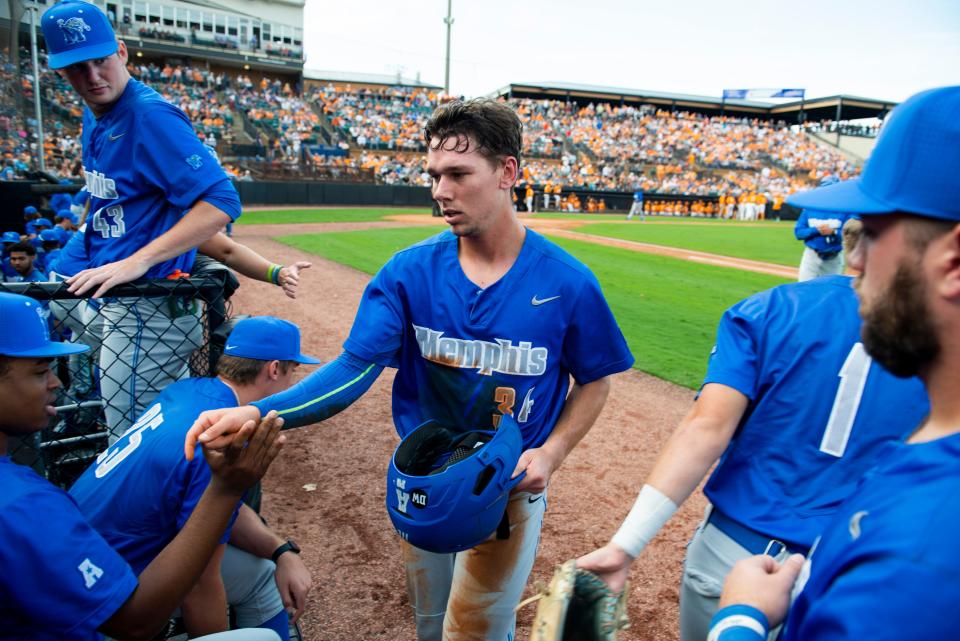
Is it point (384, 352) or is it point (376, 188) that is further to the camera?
point (376, 188)

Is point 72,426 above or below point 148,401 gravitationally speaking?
below

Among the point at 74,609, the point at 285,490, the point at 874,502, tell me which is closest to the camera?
the point at 874,502

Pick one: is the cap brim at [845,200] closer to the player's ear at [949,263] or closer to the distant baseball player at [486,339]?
the player's ear at [949,263]

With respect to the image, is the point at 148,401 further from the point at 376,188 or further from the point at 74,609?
the point at 376,188

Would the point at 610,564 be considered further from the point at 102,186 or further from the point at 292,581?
the point at 102,186

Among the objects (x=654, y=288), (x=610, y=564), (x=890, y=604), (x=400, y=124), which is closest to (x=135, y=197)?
(x=610, y=564)

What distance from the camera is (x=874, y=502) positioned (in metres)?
1.09

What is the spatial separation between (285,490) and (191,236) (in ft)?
8.58

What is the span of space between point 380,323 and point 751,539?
1.57 meters

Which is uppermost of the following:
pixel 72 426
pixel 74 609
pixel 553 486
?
pixel 74 609

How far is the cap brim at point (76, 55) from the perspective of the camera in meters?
2.62

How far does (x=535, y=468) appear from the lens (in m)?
2.31

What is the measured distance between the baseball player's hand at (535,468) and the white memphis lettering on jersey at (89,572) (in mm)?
1325

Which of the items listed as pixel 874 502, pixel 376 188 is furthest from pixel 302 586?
pixel 376 188
